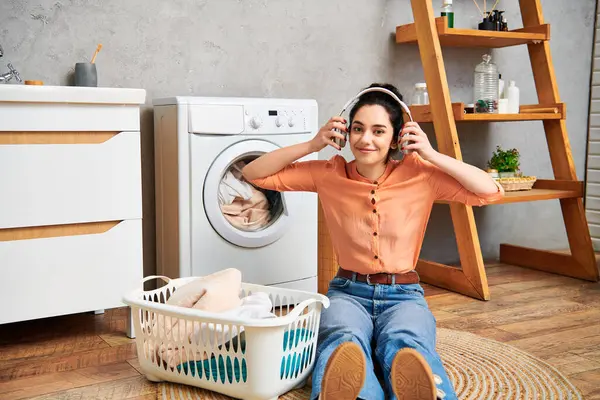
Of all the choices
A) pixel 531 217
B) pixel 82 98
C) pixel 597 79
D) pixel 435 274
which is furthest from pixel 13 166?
pixel 597 79

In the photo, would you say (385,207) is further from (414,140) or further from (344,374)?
(344,374)

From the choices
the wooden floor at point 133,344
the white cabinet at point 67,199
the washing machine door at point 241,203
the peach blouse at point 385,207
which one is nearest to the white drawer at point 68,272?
the white cabinet at point 67,199

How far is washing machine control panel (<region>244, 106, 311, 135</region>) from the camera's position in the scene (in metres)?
2.51

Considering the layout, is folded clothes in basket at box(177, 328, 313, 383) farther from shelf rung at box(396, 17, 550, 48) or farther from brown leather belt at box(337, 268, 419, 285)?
shelf rung at box(396, 17, 550, 48)

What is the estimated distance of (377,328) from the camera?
184cm

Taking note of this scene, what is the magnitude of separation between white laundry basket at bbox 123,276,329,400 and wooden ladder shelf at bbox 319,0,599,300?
39.8 inches

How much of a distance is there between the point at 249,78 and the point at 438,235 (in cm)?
132

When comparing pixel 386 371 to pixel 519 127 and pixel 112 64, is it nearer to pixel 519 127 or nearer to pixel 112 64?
pixel 112 64

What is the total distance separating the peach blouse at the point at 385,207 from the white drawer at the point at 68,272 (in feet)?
2.29

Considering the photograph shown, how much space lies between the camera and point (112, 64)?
2.68m

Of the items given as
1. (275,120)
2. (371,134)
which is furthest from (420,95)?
(371,134)

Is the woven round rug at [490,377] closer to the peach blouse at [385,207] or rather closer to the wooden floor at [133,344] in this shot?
the wooden floor at [133,344]

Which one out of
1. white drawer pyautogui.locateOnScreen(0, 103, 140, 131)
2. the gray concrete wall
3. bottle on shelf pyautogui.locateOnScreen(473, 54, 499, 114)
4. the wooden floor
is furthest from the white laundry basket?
bottle on shelf pyautogui.locateOnScreen(473, 54, 499, 114)

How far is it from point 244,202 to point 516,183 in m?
1.35
